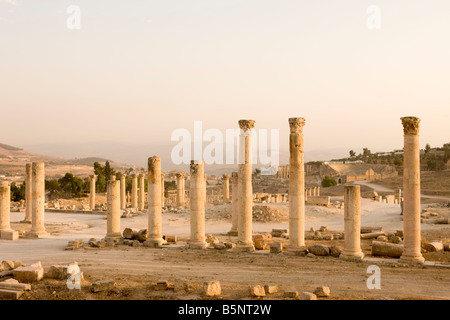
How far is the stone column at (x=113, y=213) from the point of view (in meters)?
22.0

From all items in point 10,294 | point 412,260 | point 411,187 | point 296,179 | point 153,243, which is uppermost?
point 296,179

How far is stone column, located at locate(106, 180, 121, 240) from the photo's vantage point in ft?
72.3

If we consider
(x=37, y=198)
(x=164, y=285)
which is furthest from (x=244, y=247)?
(x=37, y=198)

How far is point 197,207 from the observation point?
2061 centimetres

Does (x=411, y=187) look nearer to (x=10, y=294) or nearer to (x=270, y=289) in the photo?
(x=270, y=289)

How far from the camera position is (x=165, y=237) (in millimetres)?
22188

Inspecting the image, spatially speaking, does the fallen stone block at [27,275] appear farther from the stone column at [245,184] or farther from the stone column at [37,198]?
the stone column at [37,198]

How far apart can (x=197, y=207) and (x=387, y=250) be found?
855cm

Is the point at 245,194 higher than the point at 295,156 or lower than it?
lower

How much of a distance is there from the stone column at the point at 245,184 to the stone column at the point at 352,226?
13.8 ft

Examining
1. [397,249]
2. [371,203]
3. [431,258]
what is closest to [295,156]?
[397,249]
